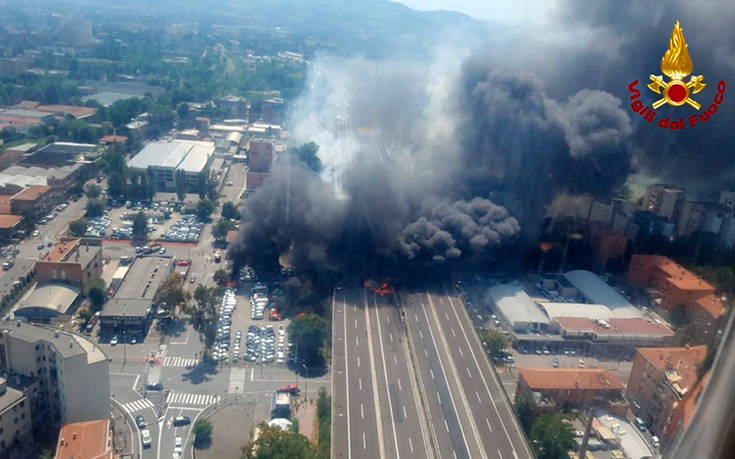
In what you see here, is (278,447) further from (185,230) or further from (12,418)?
(185,230)

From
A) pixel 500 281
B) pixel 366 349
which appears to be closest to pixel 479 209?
pixel 500 281

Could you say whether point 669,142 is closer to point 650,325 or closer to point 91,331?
point 650,325

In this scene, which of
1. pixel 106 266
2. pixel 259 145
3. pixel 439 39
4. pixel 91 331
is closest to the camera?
pixel 91 331

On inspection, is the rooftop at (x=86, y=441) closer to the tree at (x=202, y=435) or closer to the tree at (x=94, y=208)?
the tree at (x=202, y=435)

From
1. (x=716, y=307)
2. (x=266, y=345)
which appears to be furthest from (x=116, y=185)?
(x=716, y=307)

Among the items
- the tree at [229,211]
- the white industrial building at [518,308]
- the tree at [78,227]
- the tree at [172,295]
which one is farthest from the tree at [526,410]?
the tree at [78,227]

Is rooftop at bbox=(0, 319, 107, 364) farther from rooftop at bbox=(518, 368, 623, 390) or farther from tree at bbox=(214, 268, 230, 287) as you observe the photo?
rooftop at bbox=(518, 368, 623, 390)

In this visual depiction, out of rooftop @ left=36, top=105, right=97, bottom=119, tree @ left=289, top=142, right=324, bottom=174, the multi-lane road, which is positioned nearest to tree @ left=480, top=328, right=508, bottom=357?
the multi-lane road
